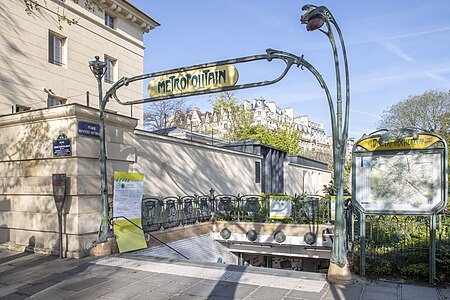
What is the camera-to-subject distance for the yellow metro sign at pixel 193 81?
24.6 ft

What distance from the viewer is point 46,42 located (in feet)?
53.6

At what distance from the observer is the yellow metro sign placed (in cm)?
750

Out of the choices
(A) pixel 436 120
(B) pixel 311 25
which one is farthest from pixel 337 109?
(A) pixel 436 120

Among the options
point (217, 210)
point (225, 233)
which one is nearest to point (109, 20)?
point (217, 210)

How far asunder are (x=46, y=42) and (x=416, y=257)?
660 inches

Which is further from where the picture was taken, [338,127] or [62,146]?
[62,146]

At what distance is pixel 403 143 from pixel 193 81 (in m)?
4.46

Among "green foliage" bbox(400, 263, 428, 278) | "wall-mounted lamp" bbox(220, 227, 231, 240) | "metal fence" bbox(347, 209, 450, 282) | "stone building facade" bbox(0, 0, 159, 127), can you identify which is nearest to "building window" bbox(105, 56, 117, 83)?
"stone building facade" bbox(0, 0, 159, 127)

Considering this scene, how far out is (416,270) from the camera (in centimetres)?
611

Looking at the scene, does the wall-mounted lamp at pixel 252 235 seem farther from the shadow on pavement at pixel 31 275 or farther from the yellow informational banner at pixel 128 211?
the shadow on pavement at pixel 31 275

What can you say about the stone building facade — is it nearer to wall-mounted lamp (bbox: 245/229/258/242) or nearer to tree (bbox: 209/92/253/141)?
wall-mounted lamp (bbox: 245/229/258/242)

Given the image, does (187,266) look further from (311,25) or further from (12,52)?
(12,52)

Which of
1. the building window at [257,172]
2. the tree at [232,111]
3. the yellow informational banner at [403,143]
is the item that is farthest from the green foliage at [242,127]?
→ the yellow informational banner at [403,143]

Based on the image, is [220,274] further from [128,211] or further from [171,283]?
[128,211]
